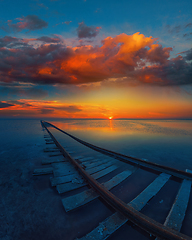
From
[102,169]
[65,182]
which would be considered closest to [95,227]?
[65,182]

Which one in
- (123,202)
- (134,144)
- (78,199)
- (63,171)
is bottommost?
(134,144)

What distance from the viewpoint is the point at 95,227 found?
2256 millimetres

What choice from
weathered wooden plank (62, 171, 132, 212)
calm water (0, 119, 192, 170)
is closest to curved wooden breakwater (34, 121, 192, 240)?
weathered wooden plank (62, 171, 132, 212)

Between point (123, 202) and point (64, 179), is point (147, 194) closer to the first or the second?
point (123, 202)

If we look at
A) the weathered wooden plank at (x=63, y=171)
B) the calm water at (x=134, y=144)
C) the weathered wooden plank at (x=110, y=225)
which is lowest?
the calm water at (x=134, y=144)

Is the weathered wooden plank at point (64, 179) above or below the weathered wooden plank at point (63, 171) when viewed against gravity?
above

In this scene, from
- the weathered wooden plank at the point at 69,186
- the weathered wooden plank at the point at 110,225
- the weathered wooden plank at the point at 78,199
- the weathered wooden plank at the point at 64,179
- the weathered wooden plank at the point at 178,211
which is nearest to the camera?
the weathered wooden plank at the point at 110,225

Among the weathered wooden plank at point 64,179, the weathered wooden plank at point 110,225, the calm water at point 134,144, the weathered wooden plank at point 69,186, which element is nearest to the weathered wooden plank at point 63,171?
the weathered wooden plank at point 64,179

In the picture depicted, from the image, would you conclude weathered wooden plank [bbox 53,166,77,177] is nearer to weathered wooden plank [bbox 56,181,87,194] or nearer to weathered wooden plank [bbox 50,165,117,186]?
weathered wooden plank [bbox 50,165,117,186]

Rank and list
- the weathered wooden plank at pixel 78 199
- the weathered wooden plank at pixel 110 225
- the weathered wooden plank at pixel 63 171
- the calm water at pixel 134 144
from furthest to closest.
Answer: the calm water at pixel 134 144 → the weathered wooden plank at pixel 63 171 → the weathered wooden plank at pixel 78 199 → the weathered wooden plank at pixel 110 225

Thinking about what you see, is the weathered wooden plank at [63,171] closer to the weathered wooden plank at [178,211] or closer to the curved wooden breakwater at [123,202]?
the curved wooden breakwater at [123,202]

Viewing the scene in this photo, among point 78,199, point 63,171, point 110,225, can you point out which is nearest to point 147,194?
point 110,225

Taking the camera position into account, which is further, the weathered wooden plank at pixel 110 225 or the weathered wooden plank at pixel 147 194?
the weathered wooden plank at pixel 147 194

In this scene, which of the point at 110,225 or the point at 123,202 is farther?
the point at 123,202
